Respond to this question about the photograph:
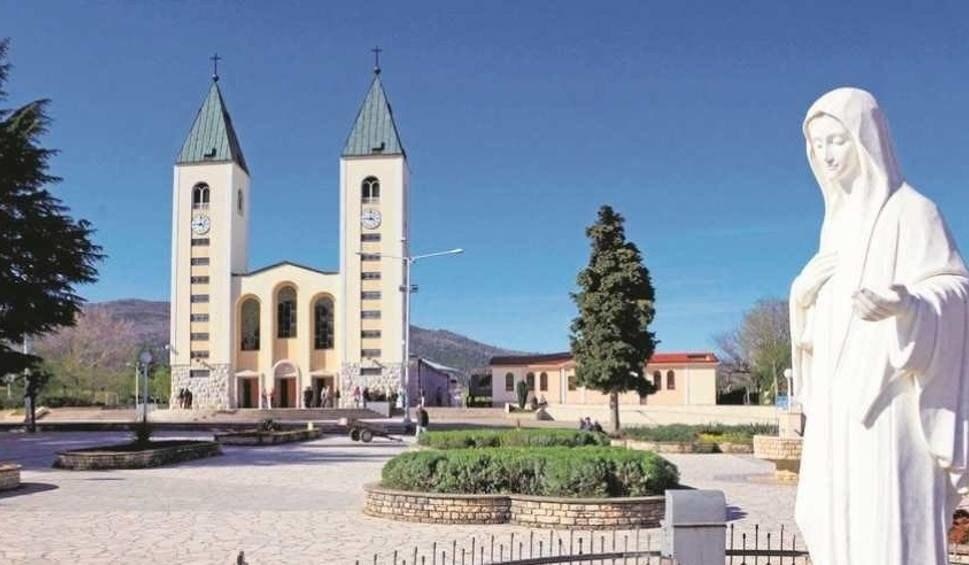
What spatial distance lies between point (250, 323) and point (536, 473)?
182 feet

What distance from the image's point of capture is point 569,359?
64.6 metres

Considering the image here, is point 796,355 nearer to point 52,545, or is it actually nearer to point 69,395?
point 52,545

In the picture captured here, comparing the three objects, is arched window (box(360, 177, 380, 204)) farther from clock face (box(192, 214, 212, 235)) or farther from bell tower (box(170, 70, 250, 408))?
clock face (box(192, 214, 212, 235))

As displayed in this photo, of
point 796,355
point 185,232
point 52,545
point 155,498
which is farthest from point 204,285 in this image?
point 796,355

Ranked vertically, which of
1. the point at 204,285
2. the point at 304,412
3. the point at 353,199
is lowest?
the point at 304,412

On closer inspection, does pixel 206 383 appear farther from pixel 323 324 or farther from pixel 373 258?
pixel 373 258

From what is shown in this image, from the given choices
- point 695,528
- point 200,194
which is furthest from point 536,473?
point 200,194

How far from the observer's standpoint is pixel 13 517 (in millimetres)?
13641

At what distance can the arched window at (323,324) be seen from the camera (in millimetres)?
64875

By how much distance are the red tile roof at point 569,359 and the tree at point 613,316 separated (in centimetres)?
1402

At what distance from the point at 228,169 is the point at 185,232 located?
17.2 ft

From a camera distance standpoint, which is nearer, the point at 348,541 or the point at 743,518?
the point at 348,541

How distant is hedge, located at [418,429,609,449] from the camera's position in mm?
21484

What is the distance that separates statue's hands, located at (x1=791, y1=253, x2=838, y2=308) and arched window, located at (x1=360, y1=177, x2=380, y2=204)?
59.7m
